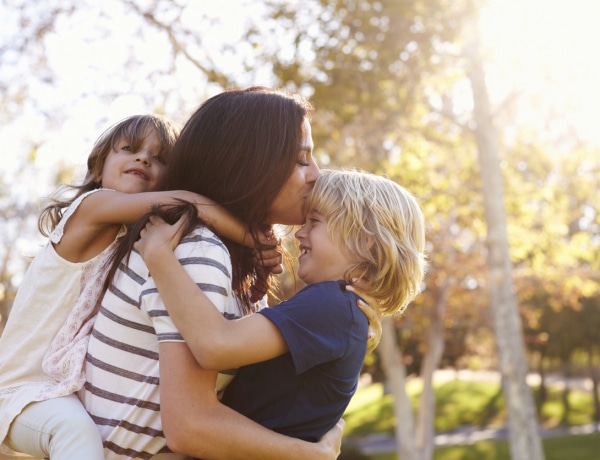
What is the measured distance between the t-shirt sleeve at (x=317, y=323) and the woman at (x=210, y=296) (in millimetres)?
175

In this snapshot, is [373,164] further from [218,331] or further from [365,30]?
[218,331]

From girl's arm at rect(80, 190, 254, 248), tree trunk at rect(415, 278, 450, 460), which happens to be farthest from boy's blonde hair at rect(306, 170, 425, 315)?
tree trunk at rect(415, 278, 450, 460)

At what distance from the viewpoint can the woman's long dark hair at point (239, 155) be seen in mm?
2145

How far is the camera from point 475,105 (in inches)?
421

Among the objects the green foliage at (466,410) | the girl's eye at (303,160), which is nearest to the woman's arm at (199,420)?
the girl's eye at (303,160)

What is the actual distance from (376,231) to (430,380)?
12.3 meters

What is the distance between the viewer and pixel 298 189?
2297 mm

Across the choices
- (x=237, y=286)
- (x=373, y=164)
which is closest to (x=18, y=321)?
(x=237, y=286)

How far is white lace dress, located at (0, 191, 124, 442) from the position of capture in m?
2.24

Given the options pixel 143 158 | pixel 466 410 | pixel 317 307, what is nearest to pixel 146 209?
pixel 143 158

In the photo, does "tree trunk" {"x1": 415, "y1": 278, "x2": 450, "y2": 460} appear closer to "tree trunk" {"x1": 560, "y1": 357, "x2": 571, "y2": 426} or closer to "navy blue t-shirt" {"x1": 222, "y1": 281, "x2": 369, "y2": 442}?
"navy blue t-shirt" {"x1": 222, "y1": 281, "x2": 369, "y2": 442}

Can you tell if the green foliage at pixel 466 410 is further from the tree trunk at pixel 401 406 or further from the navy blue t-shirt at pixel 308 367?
the navy blue t-shirt at pixel 308 367

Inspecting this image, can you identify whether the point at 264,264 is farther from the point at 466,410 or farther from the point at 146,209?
the point at 466,410

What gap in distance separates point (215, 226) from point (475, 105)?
30.0 ft
